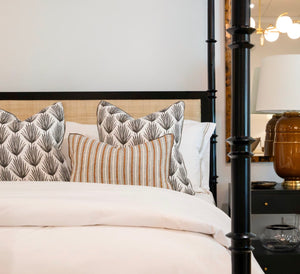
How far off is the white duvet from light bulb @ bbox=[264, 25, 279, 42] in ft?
5.65

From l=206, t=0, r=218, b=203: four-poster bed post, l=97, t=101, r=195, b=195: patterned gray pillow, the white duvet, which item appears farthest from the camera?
l=206, t=0, r=218, b=203: four-poster bed post

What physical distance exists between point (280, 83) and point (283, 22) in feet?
1.66

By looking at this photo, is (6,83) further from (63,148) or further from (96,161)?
(96,161)

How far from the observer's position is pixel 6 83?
137 inches

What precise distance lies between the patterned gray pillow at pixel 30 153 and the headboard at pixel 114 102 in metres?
0.48

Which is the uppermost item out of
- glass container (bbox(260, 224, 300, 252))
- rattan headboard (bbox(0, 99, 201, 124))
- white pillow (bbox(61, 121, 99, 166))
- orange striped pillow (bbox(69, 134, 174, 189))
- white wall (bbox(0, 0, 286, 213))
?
white wall (bbox(0, 0, 286, 213))

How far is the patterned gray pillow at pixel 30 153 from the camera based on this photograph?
2752 millimetres

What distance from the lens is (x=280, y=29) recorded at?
3428mm

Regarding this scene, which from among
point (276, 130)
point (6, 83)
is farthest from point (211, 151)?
point (6, 83)

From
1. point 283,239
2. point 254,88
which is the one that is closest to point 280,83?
point 254,88

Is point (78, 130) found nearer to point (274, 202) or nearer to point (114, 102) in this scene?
point (114, 102)

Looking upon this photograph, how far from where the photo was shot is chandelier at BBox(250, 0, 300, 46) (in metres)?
3.42

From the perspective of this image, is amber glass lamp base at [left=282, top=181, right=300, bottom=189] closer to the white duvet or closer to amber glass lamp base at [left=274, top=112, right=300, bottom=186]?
amber glass lamp base at [left=274, top=112, right=300, bottom=186]

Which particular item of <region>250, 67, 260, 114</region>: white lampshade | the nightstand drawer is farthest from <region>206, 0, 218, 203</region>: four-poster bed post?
the nightstand drawer
